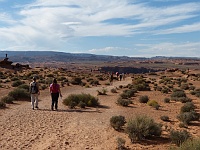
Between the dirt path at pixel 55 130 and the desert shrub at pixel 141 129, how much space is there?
783mm

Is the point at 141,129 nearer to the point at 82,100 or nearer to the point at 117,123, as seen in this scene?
the point at 117,123

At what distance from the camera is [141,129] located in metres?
12.0

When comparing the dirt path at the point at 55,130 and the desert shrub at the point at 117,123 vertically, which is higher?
the desert shrub at the point at 117,123

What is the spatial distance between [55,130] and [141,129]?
4.04 m

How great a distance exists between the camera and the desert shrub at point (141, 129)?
1191cm

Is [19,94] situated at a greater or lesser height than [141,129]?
lesser

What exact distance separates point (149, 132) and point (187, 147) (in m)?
4.35

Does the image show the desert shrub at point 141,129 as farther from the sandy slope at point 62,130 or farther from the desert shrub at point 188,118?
the desert shrub at point 188,118

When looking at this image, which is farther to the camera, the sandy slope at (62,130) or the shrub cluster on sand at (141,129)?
the shrub cluster on sand at (141,129)

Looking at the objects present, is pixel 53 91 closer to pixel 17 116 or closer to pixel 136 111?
pixel 17 116

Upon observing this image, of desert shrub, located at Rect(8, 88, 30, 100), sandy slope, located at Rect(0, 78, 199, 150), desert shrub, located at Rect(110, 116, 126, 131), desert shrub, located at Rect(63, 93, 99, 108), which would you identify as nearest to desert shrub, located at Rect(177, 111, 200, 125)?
sandy slope, located at Rect(0, 78, 199, 150)

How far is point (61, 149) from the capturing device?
1055 centimetres

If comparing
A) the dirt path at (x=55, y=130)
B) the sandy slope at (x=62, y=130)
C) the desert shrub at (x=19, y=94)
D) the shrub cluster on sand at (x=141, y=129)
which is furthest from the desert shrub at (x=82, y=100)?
the shrub cluster on sand at (x=141, y=129)

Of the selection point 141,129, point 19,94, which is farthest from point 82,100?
point 141,129
